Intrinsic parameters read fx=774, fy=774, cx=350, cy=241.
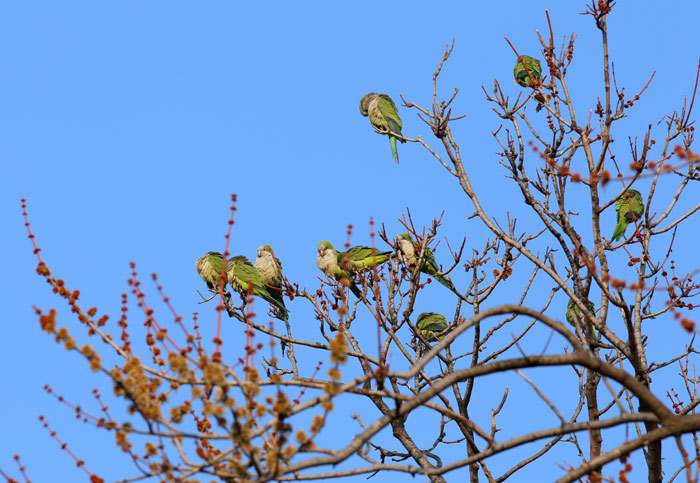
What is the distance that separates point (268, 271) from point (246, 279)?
1.62 ft

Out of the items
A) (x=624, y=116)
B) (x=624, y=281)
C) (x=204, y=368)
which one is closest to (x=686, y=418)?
(x=624, y=281)

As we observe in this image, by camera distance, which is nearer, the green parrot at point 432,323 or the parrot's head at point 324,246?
the green parrot at point 432,323

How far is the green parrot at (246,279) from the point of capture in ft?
30.7

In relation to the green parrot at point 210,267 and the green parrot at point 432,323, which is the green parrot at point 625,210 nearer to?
the green parrot at point 432,323

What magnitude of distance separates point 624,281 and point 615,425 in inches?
27.3

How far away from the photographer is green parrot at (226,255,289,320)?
934cm

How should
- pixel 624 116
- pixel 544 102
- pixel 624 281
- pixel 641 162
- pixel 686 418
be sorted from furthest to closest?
pixel 544 102 < pixel 624 116 < pixel 641 162 < pixel 686 418 < pixel 624 281

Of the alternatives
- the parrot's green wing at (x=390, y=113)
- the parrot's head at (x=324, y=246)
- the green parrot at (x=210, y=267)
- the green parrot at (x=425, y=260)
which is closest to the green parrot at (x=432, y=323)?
the green parrot at (x=425, y=260)

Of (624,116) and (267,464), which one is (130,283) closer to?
(267,464)

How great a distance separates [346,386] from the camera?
3248 millimetres

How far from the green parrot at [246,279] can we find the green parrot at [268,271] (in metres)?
0.09

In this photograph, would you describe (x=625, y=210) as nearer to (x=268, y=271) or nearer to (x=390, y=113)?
(x=390, y=113)

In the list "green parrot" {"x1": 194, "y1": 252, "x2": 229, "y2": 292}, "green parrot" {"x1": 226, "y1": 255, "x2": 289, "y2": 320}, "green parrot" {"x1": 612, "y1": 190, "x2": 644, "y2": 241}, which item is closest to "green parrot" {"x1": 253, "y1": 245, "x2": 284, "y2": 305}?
"green parrot" {"x1": 226, "y1": 255, "x2": 289, "y2": 320}

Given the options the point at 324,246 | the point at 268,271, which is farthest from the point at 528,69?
the point at 268,271
